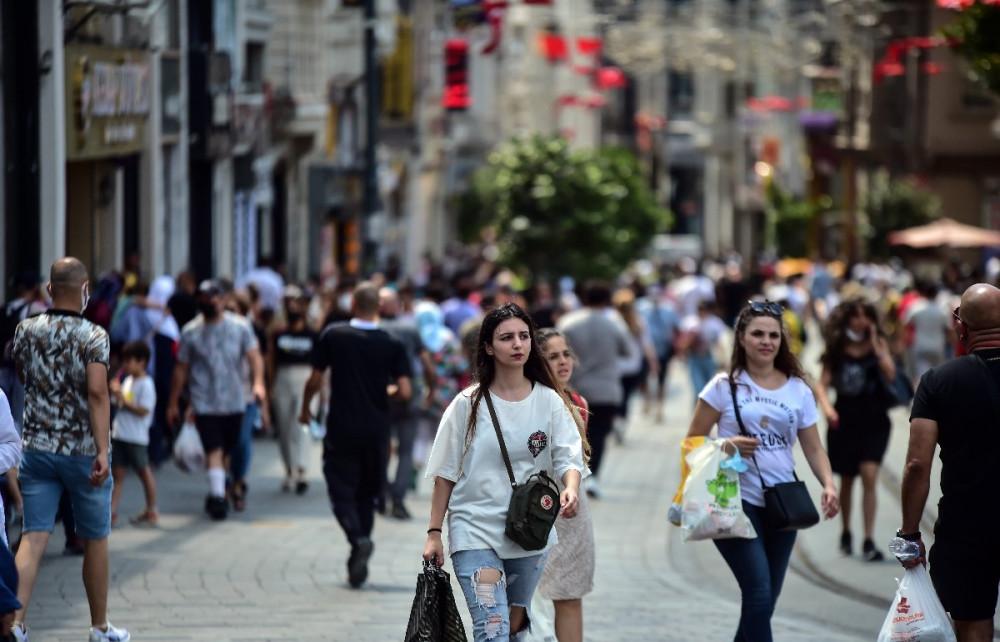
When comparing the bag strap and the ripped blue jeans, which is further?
the bag strap

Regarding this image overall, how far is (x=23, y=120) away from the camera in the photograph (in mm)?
15945

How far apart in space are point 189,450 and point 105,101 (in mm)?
5882

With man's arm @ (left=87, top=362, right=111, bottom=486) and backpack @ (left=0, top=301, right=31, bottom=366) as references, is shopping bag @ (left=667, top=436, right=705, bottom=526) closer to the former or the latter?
man's arm @ (left=87, top=362, right=111, bottom=486)

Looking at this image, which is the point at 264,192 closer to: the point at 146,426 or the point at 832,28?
the point at 832,28

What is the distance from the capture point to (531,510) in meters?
6.83

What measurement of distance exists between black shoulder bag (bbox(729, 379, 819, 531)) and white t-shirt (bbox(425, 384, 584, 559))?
1173 mm

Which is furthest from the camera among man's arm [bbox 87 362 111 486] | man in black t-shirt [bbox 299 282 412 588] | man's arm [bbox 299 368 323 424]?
man's arm [bbox 299 368 323 424]

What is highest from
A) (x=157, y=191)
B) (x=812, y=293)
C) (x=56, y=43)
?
(x=56, y=43)

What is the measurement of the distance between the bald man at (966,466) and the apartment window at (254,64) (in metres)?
23.4

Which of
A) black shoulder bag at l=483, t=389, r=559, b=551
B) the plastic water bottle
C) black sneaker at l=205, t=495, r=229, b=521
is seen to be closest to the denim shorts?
black shoulder bag at l=483, t=389, r=559, b=551

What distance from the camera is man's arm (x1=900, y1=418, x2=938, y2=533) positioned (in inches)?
274

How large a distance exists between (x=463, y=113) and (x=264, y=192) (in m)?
23.9

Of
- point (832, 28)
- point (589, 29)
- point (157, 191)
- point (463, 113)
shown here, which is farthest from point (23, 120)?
point (589, 29)

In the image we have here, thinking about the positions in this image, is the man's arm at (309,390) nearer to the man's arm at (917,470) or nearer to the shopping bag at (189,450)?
the shopping bag at (189,450)
